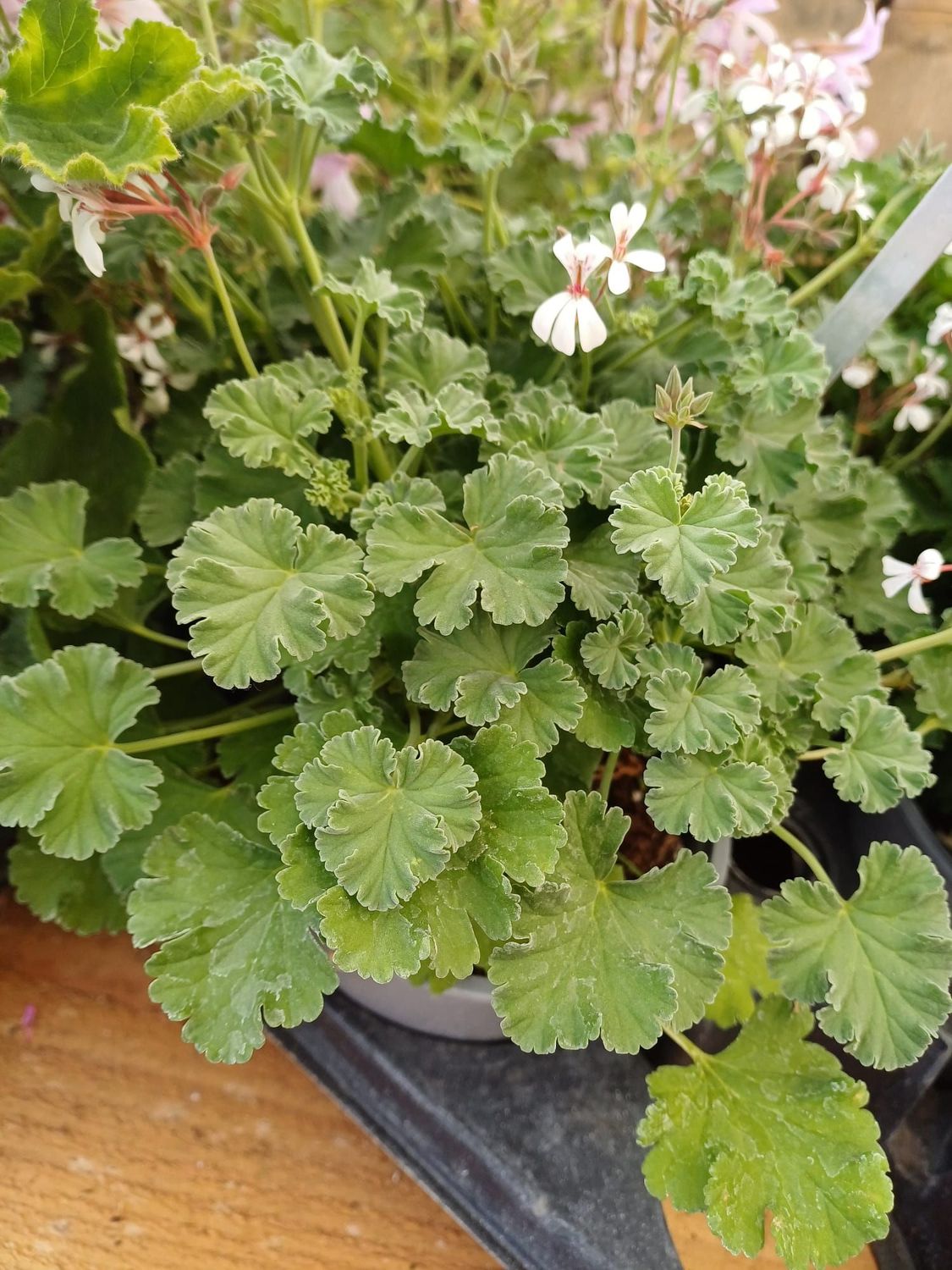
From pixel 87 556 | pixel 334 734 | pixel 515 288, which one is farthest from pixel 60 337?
pixel 334 734

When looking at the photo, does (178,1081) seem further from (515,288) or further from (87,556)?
(515,288)

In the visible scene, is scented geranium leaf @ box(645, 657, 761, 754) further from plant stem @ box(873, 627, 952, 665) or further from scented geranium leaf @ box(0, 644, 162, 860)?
scented geranium leaf @ box(0, 644, 162, 860)

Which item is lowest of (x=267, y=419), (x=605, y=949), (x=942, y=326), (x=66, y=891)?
(x=66, y=891)

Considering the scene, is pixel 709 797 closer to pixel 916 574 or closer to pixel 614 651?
pixel 614 651

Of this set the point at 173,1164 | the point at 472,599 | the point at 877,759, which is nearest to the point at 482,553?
the point at 472,599

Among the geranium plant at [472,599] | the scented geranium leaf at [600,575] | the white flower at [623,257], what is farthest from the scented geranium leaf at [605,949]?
the white flower at [623,257]
